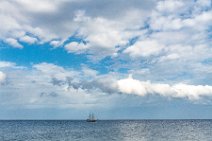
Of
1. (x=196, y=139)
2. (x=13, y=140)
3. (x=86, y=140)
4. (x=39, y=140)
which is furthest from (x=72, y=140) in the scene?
(x=196, y=139)

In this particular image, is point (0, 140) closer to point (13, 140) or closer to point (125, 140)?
point (13, 140)

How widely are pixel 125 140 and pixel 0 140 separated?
117 feet

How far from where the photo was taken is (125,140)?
88938 millimetres

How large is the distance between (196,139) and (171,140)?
775 cm

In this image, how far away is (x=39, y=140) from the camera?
90.5 m

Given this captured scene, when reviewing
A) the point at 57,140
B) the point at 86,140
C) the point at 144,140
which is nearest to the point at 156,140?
the point at 144,140

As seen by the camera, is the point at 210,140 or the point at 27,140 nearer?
the point at 210,140

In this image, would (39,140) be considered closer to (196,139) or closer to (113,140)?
(113,140)

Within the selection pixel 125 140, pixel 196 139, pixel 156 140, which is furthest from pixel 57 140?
pixel 196 139

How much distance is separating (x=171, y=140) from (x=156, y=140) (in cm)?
411

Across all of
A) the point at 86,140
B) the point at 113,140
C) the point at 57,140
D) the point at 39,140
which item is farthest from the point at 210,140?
the point at 39,140

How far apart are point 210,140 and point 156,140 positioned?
14.5 metres

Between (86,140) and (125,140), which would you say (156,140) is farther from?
(86,140)

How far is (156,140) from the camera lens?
289ft
